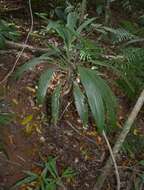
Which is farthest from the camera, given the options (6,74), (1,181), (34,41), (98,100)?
(34,41)

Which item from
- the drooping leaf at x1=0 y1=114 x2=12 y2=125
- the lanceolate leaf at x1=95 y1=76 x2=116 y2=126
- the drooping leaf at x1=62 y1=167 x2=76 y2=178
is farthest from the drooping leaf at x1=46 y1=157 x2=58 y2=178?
the lanceolate leaf at x1=95 y1=76 x2=116 y2=126

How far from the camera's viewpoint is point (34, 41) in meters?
4.20

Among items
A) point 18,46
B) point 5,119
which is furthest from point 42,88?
point 18,46

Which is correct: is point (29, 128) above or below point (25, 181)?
above

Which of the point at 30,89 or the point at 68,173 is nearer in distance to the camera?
the point at 68,173

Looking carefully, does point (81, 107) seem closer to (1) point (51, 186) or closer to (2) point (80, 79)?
(2) point (80, 79)

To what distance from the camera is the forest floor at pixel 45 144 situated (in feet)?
9.97

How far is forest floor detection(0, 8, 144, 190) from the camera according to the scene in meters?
3.04

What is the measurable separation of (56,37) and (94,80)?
1764mm

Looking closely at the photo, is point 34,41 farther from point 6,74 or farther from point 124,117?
point 124,117

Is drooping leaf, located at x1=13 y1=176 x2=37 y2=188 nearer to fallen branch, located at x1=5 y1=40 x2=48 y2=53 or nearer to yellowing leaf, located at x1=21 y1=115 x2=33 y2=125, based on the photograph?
yellowing leaf, located at x1=21 y1=115 x2=33 y2=125

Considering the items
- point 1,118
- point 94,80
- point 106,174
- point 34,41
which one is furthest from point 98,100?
point 34,41

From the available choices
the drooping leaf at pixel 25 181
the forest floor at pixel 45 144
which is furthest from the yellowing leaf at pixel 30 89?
the drooping leaf at pixel 25 181

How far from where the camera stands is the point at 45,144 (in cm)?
321
